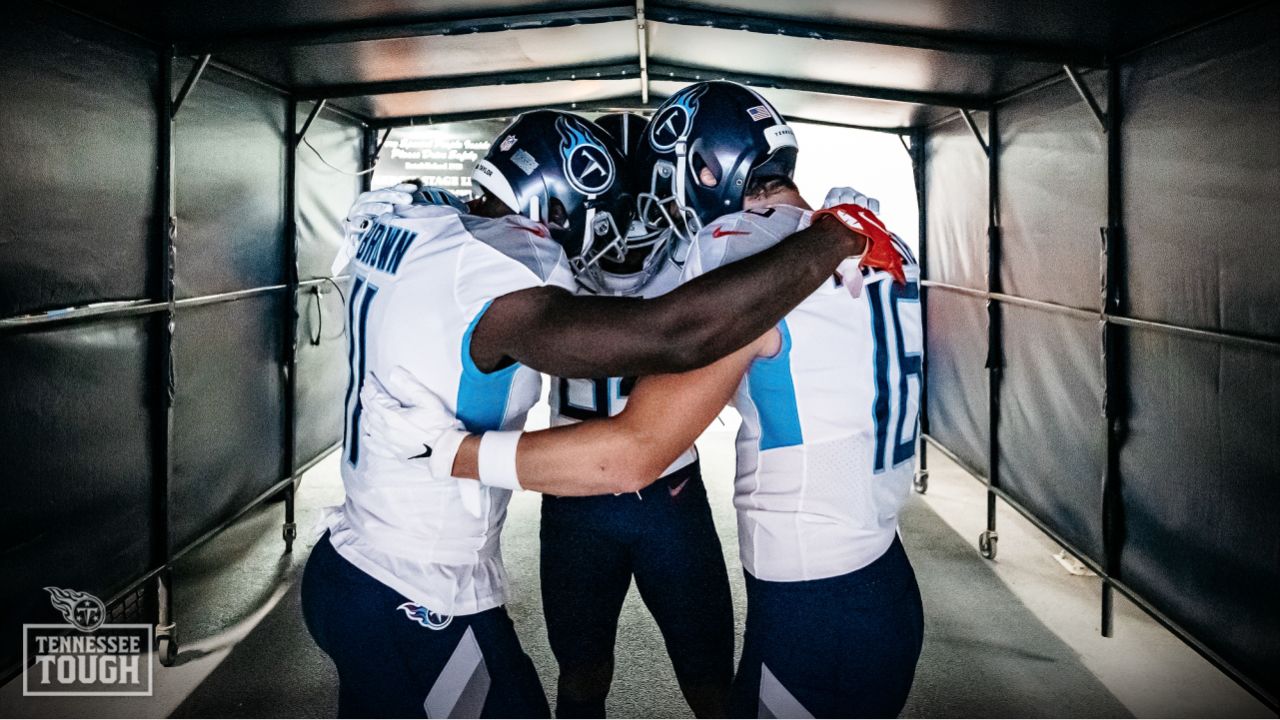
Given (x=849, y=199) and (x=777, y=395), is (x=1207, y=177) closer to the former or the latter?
(x=849, y=199)

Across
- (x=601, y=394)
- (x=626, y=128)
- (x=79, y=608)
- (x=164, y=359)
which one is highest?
(x=626, y=128)

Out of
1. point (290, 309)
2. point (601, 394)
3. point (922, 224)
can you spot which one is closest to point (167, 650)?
point (290, 309)

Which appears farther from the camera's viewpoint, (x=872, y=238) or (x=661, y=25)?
(x=661, y=25)

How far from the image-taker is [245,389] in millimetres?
4852

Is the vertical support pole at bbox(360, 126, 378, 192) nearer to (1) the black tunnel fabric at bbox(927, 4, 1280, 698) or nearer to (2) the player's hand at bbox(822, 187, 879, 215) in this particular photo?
(1) the black tunnel fabric at bbox(927, 4, 1280, 698)

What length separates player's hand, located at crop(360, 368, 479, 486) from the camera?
1.80 metres

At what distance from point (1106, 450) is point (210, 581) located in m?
4.39

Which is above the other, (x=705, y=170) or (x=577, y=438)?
(x=705, y=170)

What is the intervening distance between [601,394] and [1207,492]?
7.57 feet

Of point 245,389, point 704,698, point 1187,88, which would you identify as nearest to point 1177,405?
point 1187,88

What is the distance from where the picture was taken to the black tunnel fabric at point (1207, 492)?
3.00m

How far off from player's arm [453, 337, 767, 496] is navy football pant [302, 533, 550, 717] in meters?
0.31

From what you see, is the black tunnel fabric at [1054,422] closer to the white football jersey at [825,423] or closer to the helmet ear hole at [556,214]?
the white football jersey at [825,423]

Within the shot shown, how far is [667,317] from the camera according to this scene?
1.67 m
